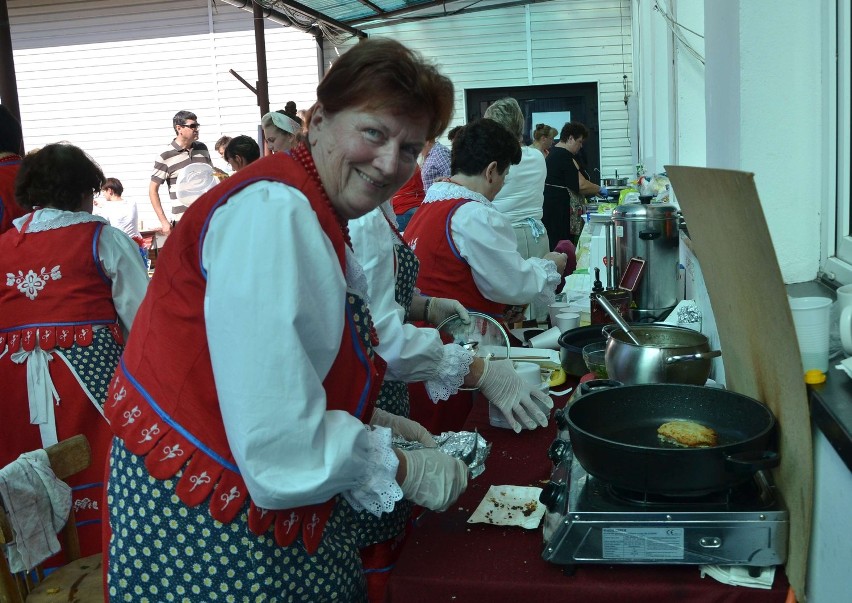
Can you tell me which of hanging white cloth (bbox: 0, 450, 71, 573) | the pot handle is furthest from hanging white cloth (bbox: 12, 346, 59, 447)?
the pot handle

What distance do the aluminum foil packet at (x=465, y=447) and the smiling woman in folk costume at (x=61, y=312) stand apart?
188cm

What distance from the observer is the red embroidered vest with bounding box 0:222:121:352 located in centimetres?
318

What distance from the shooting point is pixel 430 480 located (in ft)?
5.13

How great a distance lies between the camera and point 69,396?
322cm

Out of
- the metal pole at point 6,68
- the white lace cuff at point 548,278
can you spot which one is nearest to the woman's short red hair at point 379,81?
the white lace cuff at point 548,278

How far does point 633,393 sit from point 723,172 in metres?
0.59

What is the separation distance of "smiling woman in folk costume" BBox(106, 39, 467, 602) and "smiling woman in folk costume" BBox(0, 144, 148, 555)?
6.30 ft

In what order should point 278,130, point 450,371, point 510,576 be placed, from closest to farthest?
point 510,576
point 450,371
point 278,130

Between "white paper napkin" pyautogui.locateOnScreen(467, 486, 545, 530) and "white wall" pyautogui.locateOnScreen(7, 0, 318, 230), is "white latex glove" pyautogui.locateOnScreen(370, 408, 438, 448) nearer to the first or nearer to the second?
"white paper napkin" pyautogui.locateOnScreen(467, 486, 545, 530)

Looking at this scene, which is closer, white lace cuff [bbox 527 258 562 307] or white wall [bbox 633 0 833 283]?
white wall [bbox 633 0 833 283]

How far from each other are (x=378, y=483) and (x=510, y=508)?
18.9 inches

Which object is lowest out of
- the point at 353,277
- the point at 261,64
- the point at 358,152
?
the point at 353,277

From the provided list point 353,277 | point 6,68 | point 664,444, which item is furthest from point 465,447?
point 6,68

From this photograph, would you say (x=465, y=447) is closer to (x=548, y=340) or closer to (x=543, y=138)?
(x=548, y=340)
